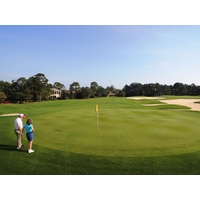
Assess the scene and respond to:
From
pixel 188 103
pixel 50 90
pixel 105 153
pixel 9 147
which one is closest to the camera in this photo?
pixel 105 153

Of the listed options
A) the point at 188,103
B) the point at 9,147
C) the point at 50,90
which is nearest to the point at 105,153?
the point at 9,147

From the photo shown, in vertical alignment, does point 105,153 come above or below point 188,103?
above

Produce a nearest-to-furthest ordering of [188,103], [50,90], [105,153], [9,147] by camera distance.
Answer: [105,153], [9,147], [188,103], [50,90]

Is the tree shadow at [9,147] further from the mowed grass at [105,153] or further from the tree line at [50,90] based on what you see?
the tree line at [50,90]

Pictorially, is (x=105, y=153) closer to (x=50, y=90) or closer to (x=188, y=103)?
(x=188, y=103)

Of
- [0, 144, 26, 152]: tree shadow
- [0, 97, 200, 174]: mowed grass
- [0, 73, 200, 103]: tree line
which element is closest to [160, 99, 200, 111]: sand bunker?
[0, 97, 200, 174]: mowed grass

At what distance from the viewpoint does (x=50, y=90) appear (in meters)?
77.4

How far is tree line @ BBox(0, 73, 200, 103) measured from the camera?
6631 centimetres

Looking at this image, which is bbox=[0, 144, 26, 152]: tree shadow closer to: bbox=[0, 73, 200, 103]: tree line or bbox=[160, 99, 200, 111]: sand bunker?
bbox=[160, 99, 200, 111]: sand bunker

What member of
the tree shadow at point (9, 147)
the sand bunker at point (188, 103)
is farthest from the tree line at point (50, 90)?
the tree shadow at point (9, 147)
